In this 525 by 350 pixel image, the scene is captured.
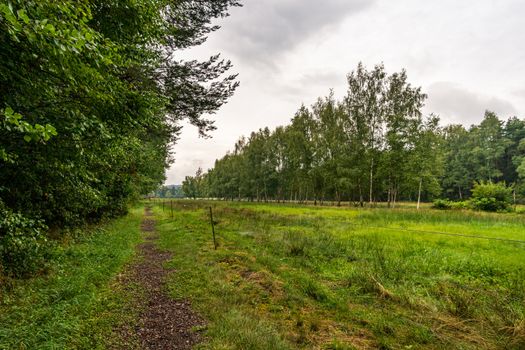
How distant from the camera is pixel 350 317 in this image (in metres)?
5.90

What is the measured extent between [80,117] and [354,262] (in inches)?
382

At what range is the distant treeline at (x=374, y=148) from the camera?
38.1m

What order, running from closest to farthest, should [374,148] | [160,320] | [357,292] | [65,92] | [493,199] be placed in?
[65,92]
[160,320]
[357,292]
[493,199]
[374,148]

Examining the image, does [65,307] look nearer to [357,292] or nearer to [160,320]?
[160,320]

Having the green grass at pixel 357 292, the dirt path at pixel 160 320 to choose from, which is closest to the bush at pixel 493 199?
the green grass at pixel 357 292

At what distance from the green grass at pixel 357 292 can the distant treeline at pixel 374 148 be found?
1122 inches

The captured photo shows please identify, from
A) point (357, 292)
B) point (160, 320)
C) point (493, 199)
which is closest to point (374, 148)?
point (493, 199)

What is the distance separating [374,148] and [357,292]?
36.8m

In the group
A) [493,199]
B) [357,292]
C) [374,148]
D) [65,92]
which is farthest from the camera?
[374,148]

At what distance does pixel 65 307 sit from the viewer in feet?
17.7

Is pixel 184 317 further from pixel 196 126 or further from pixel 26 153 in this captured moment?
pixel 196 126

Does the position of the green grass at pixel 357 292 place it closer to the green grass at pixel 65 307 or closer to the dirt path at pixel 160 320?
the dirt path at pixel 160 320

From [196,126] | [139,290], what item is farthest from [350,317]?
[196,126]

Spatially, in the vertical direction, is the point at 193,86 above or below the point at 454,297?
above
